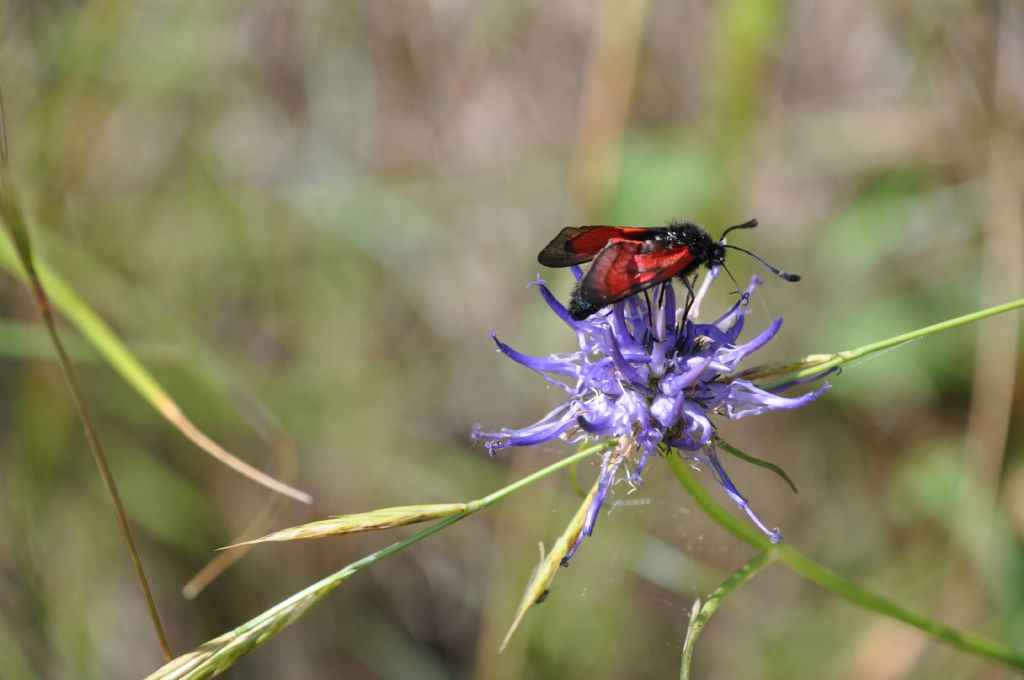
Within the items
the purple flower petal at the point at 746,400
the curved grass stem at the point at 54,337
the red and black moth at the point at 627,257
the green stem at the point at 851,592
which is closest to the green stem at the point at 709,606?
the green stem at the point at 851,592

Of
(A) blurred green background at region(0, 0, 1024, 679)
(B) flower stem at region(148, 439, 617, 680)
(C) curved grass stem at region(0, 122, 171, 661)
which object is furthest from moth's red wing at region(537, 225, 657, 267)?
(A) blurred green background at region(0, 0, 1024, 679)

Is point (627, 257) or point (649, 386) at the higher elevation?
point (627, 257)

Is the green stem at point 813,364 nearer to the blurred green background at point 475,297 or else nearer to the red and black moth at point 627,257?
the red and black moth at point 627,257

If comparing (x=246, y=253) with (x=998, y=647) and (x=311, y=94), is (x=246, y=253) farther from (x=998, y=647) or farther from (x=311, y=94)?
(x=998, y=647)

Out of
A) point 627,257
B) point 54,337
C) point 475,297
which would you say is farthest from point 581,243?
point 475,297

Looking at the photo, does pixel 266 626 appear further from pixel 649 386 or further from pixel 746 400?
pixel 746 400

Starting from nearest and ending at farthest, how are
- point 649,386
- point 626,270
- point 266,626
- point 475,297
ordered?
1. point 266,626
2. point 626,270
3. point 649,386
4. point 475,297
